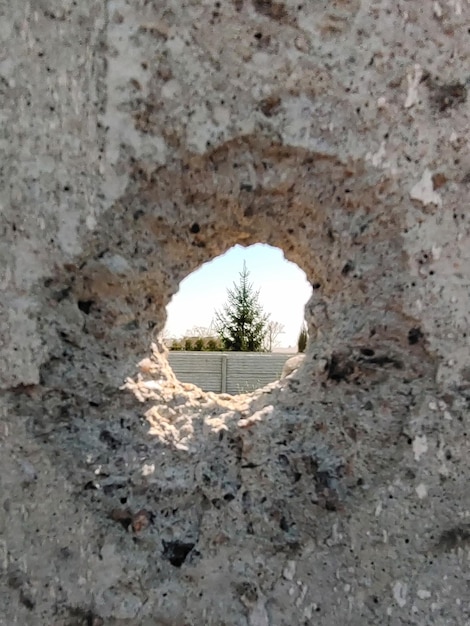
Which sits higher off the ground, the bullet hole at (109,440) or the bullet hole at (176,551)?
the bullet hole at (109,440)

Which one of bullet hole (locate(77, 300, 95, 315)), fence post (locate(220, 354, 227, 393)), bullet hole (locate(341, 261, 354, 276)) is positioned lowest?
fence post (locate(220, 354, 227, 393))

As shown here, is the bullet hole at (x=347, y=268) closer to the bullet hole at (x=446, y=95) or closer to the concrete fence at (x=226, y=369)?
the bullet hole at (x=446, y=95)

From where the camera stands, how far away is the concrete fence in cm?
625

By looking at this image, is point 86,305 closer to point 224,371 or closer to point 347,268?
point 347,268

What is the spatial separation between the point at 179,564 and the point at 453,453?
1.99 feet

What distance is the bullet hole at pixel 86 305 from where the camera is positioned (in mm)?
1234

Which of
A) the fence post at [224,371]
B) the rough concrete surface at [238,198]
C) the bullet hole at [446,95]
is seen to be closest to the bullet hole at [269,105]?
the rough concrete surface at [238,198]

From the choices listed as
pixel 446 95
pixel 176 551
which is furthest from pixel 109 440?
pixel 446 95

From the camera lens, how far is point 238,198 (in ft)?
4.02

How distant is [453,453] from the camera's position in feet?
3.72

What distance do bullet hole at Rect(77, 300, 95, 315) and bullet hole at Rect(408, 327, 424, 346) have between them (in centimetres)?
69

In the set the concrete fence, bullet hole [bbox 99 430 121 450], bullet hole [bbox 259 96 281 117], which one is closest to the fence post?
the concrete fence

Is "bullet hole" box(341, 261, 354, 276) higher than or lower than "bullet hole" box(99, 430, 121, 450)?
higher

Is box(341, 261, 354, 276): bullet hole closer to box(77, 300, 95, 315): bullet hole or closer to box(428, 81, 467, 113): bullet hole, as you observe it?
box(428, 81, 467, 113): bullet hole
